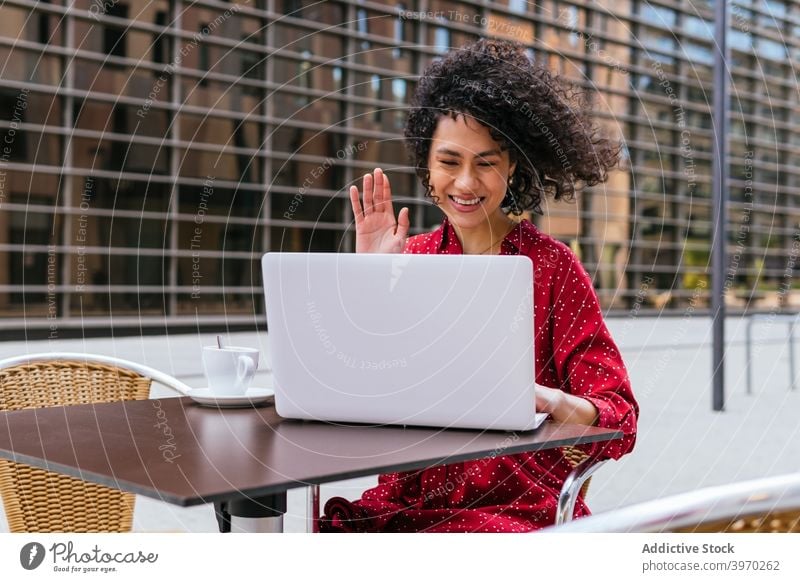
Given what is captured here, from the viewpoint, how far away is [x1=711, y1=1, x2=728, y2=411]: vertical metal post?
13.8 feet

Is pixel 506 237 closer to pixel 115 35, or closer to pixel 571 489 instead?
pixel 571 489

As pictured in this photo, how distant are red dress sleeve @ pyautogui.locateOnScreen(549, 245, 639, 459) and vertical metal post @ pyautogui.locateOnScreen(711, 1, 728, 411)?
280 centimetres

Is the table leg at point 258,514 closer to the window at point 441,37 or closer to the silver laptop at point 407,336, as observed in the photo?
the silver laptop at point 407,336

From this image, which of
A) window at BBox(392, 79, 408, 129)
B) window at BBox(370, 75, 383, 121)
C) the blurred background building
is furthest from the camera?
window at BBox(392, 79, 408, 129)

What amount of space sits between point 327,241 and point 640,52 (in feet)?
17.4

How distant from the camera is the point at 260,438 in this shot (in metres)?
1.06

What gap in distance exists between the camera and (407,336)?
107cm

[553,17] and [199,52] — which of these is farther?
[553,17]

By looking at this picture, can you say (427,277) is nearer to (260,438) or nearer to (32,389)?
(260,438)

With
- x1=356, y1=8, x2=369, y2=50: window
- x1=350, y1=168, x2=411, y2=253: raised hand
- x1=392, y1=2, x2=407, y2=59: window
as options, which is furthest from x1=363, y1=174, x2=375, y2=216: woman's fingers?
x1=356, y1=8, x2=369, y2=50: window

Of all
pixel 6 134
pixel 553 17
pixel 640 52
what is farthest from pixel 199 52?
pixel 640 52

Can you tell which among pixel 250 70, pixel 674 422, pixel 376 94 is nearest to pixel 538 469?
pixel 674 422

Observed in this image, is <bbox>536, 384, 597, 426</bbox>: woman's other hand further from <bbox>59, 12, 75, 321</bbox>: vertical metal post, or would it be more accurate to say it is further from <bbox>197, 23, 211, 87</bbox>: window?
<bbox>197, 23, 211, 87</bbox>: window

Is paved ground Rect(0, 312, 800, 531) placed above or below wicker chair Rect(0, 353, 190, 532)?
below
